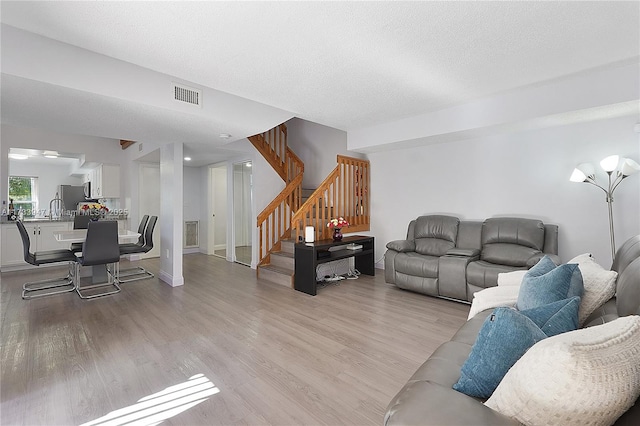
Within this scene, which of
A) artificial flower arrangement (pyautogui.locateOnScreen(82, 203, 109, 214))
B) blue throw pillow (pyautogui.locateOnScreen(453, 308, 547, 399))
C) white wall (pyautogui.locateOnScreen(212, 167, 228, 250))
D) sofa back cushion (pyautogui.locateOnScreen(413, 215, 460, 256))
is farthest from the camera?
white wall (pyautogui.locateOnScreen(212, 167, 228, 250))

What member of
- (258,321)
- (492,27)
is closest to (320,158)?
(258,321)

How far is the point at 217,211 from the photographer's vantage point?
7.30 meters

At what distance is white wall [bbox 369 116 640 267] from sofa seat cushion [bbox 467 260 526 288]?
103cm

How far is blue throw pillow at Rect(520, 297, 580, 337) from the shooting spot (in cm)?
114

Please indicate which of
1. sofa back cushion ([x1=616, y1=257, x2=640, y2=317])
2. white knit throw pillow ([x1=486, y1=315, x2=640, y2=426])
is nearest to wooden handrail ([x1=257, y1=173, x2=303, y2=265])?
sofa back cushion ([x1=616, y1=257, x2=640, y2=317])

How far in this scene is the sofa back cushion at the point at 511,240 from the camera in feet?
11.1

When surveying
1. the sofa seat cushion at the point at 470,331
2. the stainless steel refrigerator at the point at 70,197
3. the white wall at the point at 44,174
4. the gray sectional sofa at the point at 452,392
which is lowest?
Answer: the sofa seat cushion at the point at 470,331

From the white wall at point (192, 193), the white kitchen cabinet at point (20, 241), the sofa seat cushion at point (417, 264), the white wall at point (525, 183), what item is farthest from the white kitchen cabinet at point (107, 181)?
the sofa seat cushion at point (417, 264)

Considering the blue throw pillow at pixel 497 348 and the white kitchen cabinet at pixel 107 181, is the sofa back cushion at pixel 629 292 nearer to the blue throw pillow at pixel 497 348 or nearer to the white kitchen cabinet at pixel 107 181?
the blue throw pillow at pixel 497 348

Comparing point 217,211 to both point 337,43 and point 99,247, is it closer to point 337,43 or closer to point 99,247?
point 99,247

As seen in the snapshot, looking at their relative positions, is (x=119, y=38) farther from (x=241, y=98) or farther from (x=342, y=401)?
(x=342, y=401)

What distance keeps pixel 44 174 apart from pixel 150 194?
143 inches

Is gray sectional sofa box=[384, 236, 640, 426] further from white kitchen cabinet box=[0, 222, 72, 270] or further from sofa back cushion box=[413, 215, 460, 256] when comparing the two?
white kitchen cabinet box=[0, 222, 72, 270]

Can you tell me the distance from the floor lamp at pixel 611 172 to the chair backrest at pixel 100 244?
5.63m
